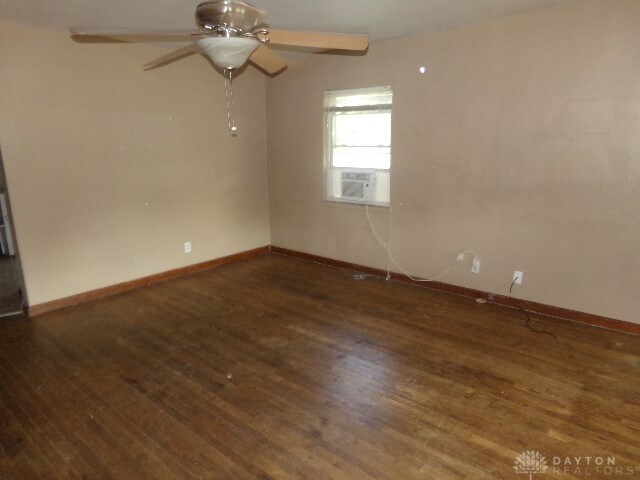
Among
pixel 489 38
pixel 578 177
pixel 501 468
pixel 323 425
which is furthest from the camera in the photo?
pixel 489 38

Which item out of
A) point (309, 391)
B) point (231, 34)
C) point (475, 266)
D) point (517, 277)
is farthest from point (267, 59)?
point (517, 277)

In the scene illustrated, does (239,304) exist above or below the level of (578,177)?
below

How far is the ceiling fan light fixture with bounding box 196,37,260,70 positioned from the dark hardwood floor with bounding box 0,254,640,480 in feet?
5.91

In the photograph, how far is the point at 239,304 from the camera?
376 cm

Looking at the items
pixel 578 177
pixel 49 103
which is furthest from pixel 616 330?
pixel 49 103

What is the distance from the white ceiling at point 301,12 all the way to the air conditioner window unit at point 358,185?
1.47m

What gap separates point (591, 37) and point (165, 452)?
3753 mm

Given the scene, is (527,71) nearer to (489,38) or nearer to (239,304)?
(489,38)

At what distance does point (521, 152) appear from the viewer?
11.1 ft

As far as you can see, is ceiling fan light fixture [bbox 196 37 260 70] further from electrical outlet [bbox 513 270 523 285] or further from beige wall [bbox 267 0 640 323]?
electrical outlet [bbox 513 270 523 285]

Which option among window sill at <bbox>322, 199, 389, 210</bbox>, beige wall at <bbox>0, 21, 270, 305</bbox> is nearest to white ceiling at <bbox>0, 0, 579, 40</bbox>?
beige wall at <bbox>0, 21, 270, 305</bbox>

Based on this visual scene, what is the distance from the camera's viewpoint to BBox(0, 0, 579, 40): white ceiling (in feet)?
9.11

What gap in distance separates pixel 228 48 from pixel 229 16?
6.1 inches

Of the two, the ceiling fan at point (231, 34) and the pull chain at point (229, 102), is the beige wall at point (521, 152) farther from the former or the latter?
the ceiling fan at point (231, 34)
